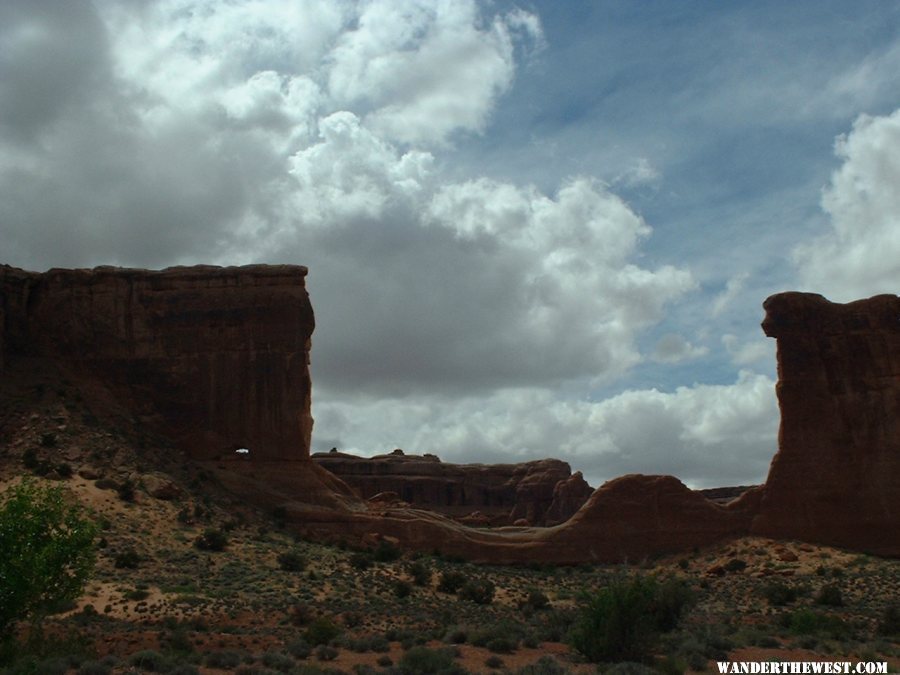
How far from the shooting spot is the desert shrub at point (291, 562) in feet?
121

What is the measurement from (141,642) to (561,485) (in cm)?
4828

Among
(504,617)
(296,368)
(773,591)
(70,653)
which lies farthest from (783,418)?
(70,653)

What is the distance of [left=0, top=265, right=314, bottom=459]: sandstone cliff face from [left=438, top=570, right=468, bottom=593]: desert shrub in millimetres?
10564

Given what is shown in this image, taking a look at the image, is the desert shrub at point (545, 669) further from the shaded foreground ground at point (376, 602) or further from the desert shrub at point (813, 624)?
the desert shrub at point (813, 624)

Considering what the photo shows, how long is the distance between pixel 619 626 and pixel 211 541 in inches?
711

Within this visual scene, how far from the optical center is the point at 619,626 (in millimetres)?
24938

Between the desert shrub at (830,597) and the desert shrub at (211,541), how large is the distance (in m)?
22.4

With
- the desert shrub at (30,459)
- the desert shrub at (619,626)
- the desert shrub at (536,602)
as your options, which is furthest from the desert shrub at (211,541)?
the desert shrub at (619,626)

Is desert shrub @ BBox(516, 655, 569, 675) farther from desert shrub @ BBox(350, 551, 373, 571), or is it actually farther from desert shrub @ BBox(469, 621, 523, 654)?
desert shrub @ BBox(350, 551, 373, 571)

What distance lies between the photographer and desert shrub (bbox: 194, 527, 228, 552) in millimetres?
37219

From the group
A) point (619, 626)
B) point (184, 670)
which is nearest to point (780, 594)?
point (619, 626)

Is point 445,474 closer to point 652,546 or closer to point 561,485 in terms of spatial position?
point 561,485

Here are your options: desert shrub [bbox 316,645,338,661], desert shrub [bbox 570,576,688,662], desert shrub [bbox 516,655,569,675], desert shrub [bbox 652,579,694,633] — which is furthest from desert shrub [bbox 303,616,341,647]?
desert shrub [bbox 652,579,694,633]

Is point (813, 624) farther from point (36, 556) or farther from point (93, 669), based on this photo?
point (36, 556)
